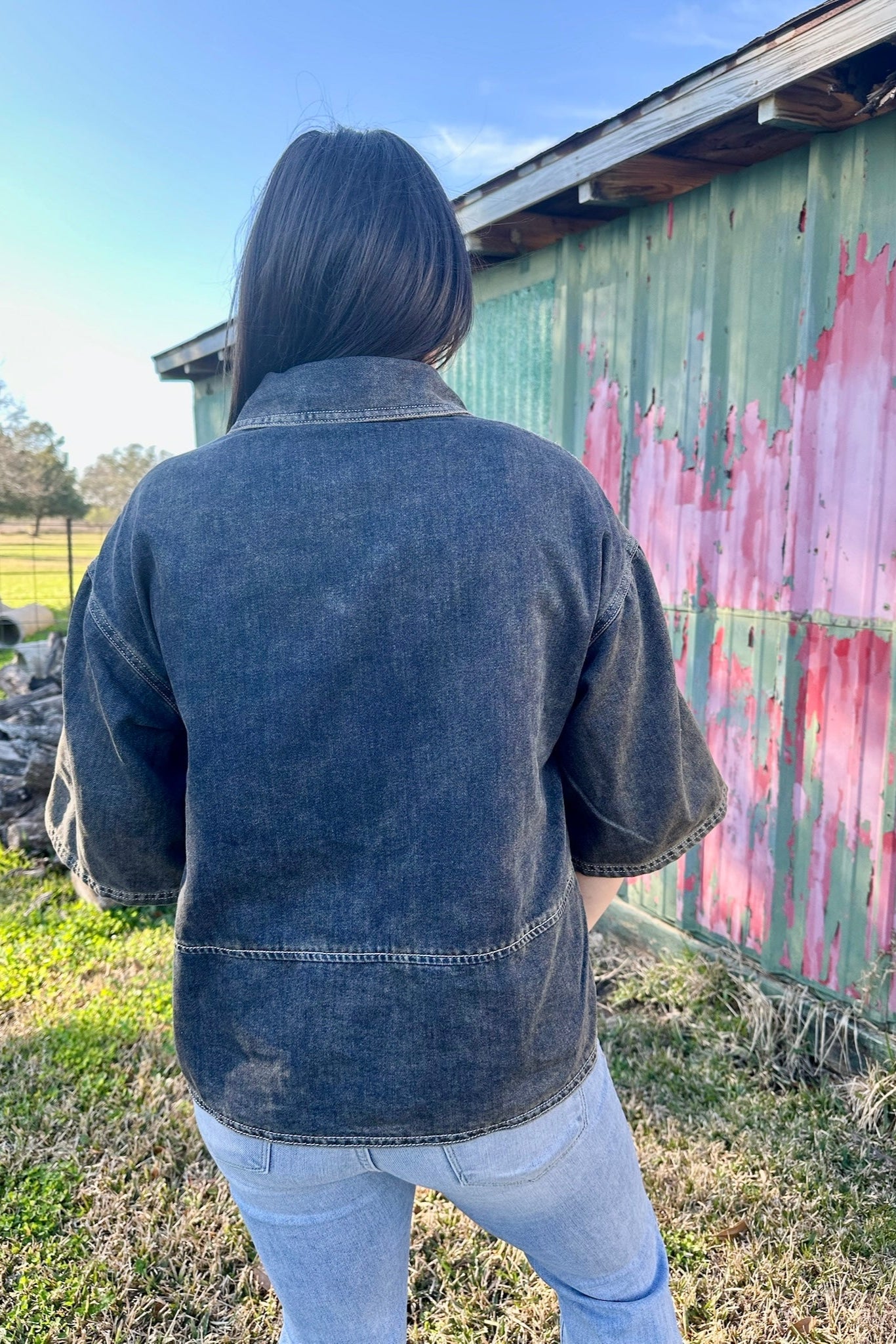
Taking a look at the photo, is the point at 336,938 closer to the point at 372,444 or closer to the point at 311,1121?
the point at 311,1121

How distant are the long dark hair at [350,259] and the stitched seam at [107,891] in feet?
2.39

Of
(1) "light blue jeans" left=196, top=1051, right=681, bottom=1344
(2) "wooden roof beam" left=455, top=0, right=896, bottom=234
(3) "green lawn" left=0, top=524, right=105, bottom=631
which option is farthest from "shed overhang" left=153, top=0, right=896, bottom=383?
(3) "green lawn" left=0, top=524, right=105, bottom=631

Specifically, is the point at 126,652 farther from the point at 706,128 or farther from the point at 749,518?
the point at 706,128

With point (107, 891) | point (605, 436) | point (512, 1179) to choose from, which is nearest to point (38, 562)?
point (605, 436)

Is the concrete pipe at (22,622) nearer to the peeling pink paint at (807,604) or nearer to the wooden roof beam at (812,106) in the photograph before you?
the peeling pink paint at (807,604)

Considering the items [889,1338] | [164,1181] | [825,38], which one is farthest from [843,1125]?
[825,38]

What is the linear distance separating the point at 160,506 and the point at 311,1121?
75cm

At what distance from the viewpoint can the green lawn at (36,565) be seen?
22.2 metres

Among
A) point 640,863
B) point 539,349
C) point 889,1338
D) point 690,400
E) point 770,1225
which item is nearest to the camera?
point 640,863

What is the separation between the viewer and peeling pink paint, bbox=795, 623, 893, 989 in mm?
2969

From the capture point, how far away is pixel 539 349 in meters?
4.46

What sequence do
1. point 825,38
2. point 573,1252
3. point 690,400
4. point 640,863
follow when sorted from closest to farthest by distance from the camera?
point 573,1252
point 640,863
point 825,38
point 690,400

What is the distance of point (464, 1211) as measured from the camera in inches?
46.3

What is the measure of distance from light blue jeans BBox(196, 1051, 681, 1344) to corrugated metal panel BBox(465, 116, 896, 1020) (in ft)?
6.77
